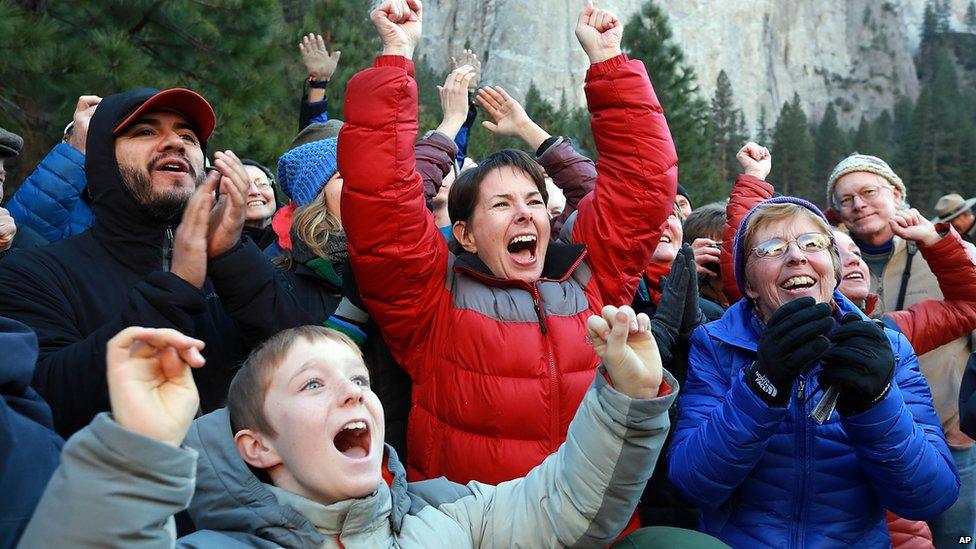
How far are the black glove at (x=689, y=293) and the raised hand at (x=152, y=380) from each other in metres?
2.09

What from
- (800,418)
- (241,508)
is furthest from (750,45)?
(241,508)

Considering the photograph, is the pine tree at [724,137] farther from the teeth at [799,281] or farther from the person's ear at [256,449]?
the person's ear at [256,449]

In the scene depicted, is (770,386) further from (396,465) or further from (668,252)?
(668,252)

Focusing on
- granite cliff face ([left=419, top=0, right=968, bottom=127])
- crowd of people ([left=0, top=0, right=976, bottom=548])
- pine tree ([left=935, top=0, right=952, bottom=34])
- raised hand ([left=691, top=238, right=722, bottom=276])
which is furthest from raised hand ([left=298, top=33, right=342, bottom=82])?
pine tree ([left=935, top=0, right=952, bottom=34])

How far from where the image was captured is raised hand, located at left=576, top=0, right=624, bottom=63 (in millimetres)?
2912

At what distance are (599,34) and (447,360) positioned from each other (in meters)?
1.23

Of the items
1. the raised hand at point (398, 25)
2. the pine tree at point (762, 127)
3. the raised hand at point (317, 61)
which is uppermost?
the raised hand at point (398, 25)

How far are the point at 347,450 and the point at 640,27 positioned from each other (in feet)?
69.5

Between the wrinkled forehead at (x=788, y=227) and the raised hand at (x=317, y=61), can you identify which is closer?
the wrinkled forehead at (x=788, y=227)

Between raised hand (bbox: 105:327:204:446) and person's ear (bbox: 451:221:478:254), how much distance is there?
1599 millimetres

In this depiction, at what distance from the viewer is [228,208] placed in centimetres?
240

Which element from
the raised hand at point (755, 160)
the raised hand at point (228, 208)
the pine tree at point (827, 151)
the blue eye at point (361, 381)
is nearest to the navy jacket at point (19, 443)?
the blue eye at point (361, 381)

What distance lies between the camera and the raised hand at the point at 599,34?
2.91m

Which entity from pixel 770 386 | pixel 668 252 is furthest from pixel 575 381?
pixel 668 252
